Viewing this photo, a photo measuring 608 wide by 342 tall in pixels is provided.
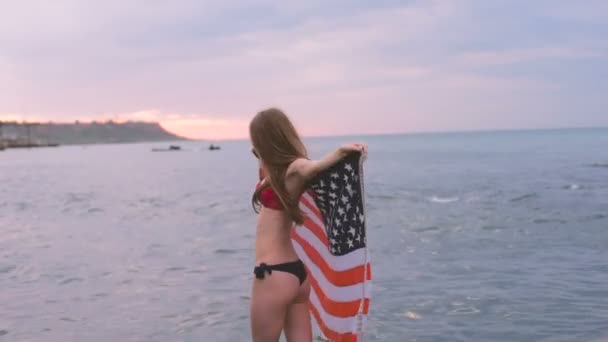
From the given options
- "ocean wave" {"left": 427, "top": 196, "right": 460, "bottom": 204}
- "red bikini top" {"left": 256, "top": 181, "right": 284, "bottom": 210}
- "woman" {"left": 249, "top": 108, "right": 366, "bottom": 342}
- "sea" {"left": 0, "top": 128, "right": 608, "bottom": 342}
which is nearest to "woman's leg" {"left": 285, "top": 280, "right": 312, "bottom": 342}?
"woman" {"left": 249, "top": 108, "right": 366, "bottom": 342}

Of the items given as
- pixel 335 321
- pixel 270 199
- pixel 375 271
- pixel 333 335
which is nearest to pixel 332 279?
pixel 335 321

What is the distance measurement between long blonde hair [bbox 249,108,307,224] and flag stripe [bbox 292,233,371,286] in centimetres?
62

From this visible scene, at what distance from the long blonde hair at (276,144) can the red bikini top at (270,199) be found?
2.9 inches

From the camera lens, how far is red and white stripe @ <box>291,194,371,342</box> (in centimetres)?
432

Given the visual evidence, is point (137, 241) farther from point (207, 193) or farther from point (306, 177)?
point (207, 193)

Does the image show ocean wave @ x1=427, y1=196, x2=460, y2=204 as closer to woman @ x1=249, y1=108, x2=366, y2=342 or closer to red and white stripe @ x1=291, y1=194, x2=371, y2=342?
red and white stripe @ x1=291, y1=194, x2=371, y2=342

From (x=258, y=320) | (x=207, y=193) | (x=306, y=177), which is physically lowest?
(x=207, y=193)

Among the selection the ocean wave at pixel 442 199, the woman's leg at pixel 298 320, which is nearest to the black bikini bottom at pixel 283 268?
the woman's leg at pixel 298 320

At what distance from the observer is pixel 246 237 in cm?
1656

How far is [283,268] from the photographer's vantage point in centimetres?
414

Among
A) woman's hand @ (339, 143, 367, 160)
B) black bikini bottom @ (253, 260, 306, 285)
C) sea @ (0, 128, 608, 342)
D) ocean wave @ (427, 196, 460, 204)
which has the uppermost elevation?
woman's hand @ (339, 143, 367, 160)

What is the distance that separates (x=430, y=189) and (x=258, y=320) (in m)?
26.7

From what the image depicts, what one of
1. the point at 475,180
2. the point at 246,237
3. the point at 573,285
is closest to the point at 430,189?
the point at 475,180

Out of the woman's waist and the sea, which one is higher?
the woman's waist
